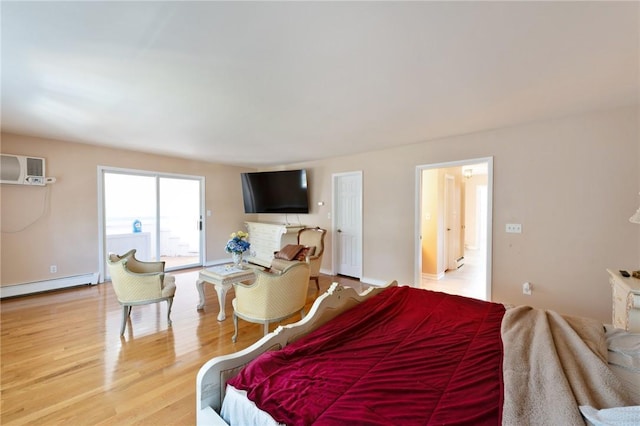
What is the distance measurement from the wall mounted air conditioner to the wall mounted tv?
3324mm

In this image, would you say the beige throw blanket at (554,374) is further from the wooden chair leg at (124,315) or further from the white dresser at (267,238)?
the white dresser at (267,238)

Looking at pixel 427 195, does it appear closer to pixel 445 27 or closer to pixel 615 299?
pixel 615 299

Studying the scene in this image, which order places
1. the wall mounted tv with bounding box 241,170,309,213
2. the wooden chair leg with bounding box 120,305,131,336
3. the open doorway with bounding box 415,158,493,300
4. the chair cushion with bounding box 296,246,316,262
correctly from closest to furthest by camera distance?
1. the wooden chair leg with bounding box 120,305,131,336
2. the open doorway with bounding box 415,158,493,300
3. the chair cushion with bounding box 296,246,316,262
4. the wall mounted tv with bounding box 241,170,309,213

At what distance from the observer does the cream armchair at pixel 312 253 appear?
4.31 m

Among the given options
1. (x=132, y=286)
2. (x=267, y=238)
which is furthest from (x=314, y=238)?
(x=132, y=286)

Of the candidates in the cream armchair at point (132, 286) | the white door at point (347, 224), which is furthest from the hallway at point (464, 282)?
the cream armchair at point (132, 286)

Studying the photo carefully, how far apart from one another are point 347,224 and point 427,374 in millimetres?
4179

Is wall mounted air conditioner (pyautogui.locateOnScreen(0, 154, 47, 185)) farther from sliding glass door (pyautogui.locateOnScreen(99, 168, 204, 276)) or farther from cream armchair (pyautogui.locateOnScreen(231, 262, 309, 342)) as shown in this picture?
A: cream armchair (pyautogui.locateOnScreen(231, 262, 309, 342))

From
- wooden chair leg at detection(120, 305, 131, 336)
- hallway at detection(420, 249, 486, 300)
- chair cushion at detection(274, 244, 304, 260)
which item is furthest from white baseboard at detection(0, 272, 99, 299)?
hallway at detection(420, 249, 486, 300)

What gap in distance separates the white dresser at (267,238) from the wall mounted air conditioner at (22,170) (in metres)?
3.64

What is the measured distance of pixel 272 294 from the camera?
8.55ft

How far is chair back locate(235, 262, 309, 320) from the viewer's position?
259 centimetres

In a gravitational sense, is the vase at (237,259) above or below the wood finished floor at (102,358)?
above

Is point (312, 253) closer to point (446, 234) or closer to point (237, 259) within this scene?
point (237, 259)
